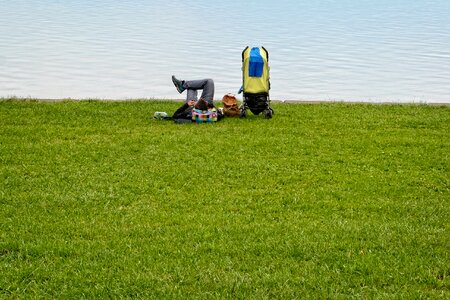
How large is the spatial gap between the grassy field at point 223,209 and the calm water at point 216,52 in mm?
4824

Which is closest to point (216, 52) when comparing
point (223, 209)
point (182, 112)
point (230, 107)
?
point (230, 107)

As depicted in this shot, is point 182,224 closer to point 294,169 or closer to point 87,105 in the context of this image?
point 294,169

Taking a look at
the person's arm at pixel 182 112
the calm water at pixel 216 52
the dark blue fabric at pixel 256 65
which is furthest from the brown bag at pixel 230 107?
the calm water at pixel 216 52

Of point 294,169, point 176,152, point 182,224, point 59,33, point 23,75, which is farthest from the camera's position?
point 59,33

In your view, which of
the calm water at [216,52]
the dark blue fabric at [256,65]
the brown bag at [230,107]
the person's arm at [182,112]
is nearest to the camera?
the person's arm at [182,112]

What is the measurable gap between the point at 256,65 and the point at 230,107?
74cm

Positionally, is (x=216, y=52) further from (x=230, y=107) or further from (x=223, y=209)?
(x=223, y=209)

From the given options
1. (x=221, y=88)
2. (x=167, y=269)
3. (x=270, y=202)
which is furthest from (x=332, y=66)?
(x=167, y=269)

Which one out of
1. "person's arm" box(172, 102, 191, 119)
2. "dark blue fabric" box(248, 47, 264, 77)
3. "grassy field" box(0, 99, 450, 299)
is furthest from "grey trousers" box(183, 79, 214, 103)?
"grassy field" box(0, 99, 450, 299)

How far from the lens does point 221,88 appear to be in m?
14.6

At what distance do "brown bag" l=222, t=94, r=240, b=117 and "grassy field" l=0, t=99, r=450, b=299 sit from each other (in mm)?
682

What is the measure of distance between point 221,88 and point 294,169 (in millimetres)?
7180

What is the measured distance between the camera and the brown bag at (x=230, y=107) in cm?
1062

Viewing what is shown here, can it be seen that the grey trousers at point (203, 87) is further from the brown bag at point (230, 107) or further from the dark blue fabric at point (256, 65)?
the dark blue fabric at point (256, 65)
